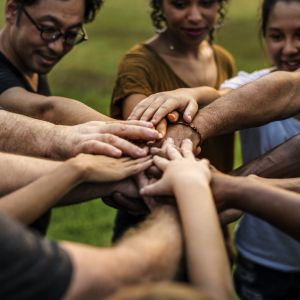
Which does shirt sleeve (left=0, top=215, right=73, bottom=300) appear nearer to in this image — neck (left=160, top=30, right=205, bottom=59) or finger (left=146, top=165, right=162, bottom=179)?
finger (left=146, top=165, right=162, bottom=179)

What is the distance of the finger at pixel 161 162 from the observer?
2650 mm

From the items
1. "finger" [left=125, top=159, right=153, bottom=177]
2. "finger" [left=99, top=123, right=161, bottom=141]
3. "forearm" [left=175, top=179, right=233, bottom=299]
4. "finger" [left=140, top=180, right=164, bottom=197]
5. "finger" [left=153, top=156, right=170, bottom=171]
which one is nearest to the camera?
"forearm" [left=175, top=179, right=233, bottom=299]

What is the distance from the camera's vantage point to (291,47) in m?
3.69

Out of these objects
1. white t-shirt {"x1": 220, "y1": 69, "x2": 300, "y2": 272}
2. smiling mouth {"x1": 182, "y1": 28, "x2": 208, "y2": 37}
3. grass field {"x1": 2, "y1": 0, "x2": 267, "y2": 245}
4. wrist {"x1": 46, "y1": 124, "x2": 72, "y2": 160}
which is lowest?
grass field {"x1": 2, "y1": 0, "x2": 267, "y2": 245}

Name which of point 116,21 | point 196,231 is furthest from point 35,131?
point 116,21

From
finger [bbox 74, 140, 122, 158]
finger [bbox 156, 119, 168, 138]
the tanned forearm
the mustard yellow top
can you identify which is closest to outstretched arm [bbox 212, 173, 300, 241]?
the tanned forearm

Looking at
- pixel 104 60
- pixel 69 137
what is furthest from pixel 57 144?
pixel 104 60

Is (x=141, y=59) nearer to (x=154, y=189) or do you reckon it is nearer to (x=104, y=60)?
(x=154, y=189)

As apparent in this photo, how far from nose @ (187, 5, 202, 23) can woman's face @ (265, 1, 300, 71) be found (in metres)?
0.45

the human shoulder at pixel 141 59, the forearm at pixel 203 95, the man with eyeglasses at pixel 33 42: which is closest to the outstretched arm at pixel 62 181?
the forearm at pixel 203 95

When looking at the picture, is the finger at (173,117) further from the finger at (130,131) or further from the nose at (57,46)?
the nose at (57,46)

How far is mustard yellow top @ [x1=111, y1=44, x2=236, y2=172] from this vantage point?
374 cm

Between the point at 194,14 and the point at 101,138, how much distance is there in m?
1.45

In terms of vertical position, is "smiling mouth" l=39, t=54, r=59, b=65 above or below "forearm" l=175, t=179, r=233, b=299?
below
